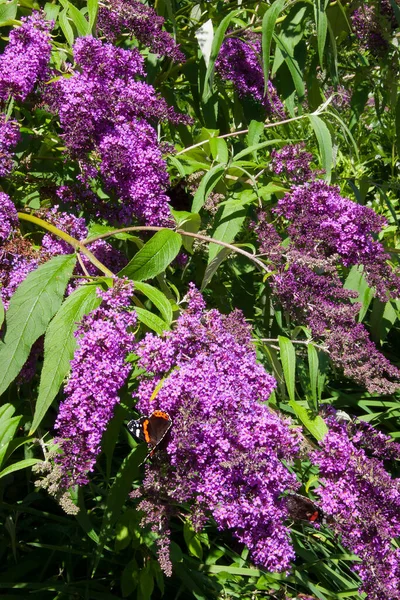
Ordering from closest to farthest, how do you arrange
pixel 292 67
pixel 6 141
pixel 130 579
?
pixel 6 141 → pixel 130 579 → pixel 292 67

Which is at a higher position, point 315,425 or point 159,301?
point 159,301

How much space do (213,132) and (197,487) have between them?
171 cm

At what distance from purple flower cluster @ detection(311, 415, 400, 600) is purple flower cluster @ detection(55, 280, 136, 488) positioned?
637 millimetres

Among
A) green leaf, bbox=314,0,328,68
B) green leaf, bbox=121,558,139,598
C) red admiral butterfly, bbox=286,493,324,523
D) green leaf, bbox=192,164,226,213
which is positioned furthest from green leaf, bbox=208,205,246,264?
green leaf, bbox=121,558,139,598

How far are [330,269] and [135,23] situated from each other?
3.86 feet

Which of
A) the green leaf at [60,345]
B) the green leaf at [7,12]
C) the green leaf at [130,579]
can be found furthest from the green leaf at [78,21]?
the green leaf at [130,579]

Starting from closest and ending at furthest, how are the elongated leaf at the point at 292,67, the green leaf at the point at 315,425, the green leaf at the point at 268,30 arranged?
the green leaf at the point at 315,425
the green leaf at the point at 268,30
the elongated leaf at the point at 292,67

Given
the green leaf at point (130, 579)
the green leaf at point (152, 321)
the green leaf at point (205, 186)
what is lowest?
the green leaf at point (130, 579)

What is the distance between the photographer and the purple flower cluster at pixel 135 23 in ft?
8.82

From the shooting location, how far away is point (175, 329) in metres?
2.03

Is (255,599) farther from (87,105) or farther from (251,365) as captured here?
(87,105)

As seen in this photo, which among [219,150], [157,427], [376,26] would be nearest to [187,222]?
[219,150]

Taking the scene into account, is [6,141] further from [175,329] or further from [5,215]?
[175,329]

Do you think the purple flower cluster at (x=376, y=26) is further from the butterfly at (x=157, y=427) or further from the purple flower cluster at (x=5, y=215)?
the butterfly at (x=157, y=427)
